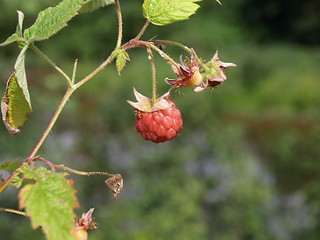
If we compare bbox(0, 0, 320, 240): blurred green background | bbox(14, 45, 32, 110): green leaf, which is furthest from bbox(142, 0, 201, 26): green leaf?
bbox(0, 0, 320, 240): blurred green background

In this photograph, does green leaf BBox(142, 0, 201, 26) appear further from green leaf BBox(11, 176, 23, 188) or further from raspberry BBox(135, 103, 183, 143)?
green leaf BBox(11, 176, 23, 188)

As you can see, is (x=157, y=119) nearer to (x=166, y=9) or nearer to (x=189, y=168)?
(x=166, y=9)

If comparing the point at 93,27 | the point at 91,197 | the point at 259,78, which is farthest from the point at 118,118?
the point at 93,27

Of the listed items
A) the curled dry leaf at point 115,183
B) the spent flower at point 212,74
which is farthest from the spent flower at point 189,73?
the curled dry leaf at point 115,183

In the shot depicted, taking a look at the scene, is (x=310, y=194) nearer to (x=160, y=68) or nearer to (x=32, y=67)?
(x=160, y=68)

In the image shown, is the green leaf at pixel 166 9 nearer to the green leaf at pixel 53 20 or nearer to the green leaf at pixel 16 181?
the green leaf at pixel 53 20
